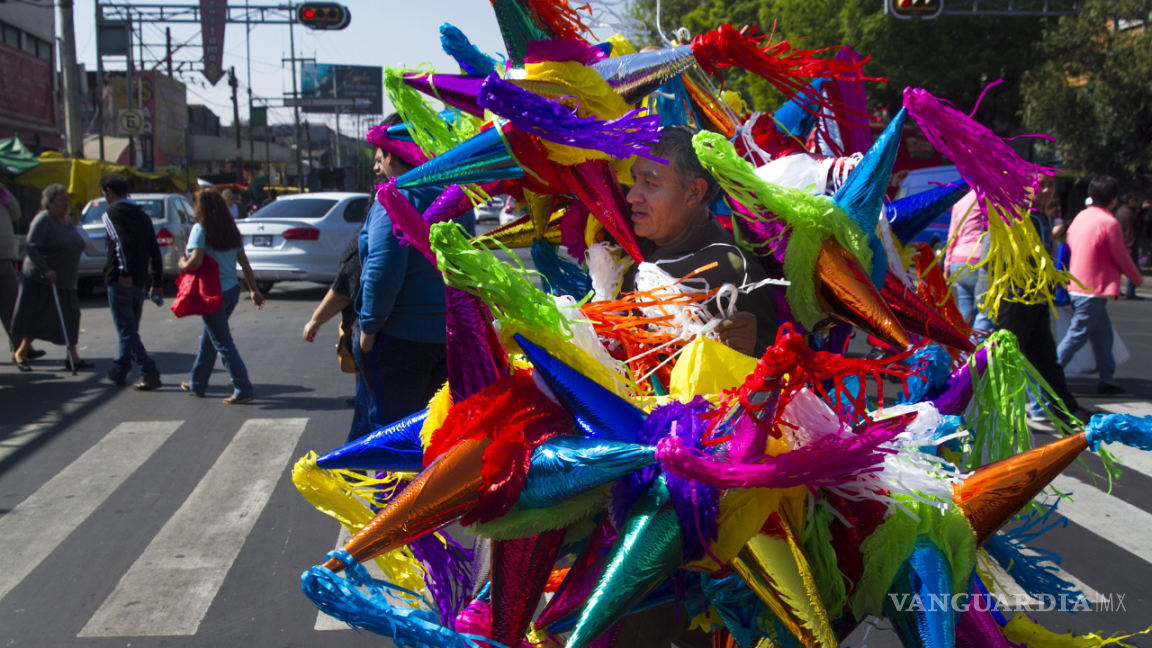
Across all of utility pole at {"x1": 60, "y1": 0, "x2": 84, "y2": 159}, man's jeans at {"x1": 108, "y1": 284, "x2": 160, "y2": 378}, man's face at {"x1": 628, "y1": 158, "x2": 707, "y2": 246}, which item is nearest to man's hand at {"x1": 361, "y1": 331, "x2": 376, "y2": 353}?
man's face at {"x1": 628, "y1": 158, "x2": 707, "y2": 246}

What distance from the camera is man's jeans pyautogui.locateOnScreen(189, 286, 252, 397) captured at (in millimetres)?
6676

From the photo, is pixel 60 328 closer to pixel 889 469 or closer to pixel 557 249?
pixel 557 249

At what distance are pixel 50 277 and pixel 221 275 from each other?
184 cm

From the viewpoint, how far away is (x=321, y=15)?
809 inches

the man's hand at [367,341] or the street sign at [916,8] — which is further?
the street sign at [916,8]

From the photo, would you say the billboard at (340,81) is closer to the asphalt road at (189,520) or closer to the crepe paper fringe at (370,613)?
the asphalt road at (189,520)

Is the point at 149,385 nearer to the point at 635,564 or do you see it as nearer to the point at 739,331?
the point at 739,331

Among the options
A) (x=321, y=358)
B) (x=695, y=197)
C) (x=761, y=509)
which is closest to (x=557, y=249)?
(x=695, y=197)

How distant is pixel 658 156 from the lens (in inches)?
85.1

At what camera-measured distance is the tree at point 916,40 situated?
19.3 metres

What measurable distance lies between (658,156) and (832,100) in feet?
2.09

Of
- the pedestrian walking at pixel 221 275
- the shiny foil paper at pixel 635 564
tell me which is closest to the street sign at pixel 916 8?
the pedestrian walking at pixel 221 275

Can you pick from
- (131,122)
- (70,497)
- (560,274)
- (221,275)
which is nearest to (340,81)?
(131,122)

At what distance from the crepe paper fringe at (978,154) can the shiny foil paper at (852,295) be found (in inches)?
13.8
